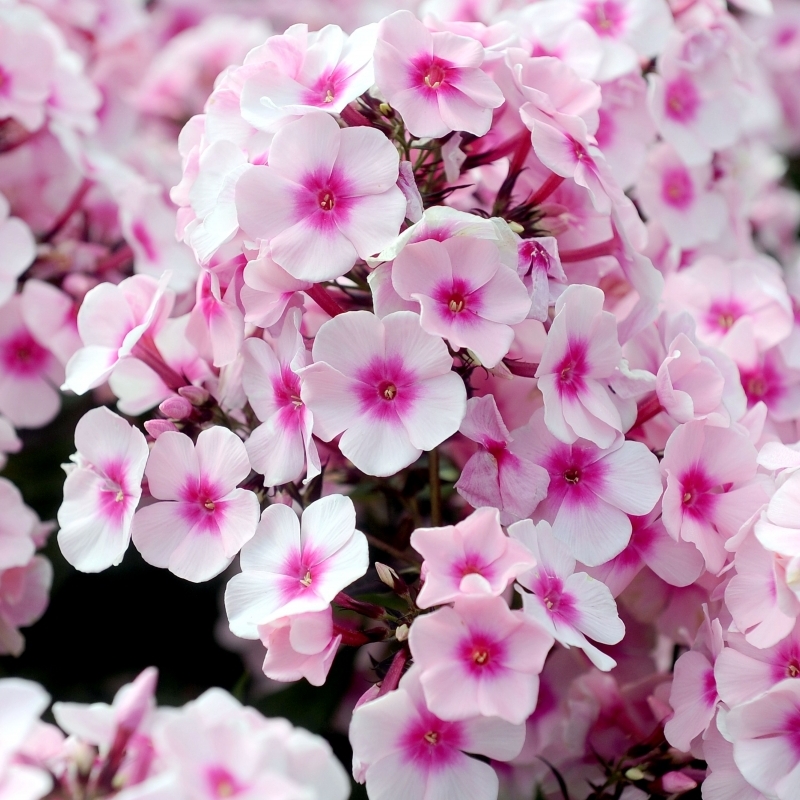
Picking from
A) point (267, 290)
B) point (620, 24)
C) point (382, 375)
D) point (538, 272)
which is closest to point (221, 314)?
point (267, 290)

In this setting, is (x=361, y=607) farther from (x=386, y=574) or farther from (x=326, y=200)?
(x=326, y=200)

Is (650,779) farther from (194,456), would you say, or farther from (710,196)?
(710,196)

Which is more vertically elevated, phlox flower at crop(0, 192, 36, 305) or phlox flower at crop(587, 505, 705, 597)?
phlox flower at crop(0, 192, 36, 305)

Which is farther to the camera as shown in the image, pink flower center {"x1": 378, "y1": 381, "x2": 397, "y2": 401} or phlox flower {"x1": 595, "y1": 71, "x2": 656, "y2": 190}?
phlox flower {"x1": 595, "y1": 71, "x2": 656, "y2": 190}

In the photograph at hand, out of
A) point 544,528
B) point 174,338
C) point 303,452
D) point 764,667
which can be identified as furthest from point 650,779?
point 174,338

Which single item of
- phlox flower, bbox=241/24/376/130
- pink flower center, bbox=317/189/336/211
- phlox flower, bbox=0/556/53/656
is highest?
phlox flower, bbox=241/24/376/130

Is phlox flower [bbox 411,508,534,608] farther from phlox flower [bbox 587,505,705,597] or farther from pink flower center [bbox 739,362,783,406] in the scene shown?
pink flower center [bbox 739,362,783,406]

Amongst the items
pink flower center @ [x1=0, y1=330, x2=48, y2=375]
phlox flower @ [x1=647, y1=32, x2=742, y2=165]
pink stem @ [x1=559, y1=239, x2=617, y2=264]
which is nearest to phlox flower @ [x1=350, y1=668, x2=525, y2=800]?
pink stem @ [x1=559, y1=239, x2=617, y2=264]
